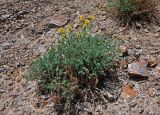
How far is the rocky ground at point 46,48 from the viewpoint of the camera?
3.63 meters

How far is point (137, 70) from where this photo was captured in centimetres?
383

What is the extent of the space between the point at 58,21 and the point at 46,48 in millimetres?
556

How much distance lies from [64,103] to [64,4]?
1.92 meters

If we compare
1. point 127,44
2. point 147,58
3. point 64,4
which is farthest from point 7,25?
point 147,58

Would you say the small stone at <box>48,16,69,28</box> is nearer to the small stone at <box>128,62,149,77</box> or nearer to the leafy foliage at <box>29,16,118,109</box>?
the leafy foliage at <box>29,16,118,109</box>

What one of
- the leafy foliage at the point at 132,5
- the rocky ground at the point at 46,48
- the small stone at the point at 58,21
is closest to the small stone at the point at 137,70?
the rocky ground at the point at 46,48

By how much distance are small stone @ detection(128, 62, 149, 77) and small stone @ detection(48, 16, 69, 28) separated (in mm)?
1227

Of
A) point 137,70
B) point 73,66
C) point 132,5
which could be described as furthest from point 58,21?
point 137,70

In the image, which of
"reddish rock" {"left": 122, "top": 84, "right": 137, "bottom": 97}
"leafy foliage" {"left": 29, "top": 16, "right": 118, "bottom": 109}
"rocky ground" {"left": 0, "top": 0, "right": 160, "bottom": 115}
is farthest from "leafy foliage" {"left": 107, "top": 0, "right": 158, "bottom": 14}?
"reddish rock" {"left": 122, "top": 84, "right": 137, "bottom": 97}

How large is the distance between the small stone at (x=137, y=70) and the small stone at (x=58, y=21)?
123 centimetres

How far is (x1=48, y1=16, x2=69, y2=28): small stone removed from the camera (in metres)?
4.72

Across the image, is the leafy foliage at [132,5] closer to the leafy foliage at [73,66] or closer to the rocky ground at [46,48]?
the rocky ground at [46,48]

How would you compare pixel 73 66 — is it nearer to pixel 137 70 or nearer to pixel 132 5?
pixel 137 70

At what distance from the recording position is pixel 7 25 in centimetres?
485
